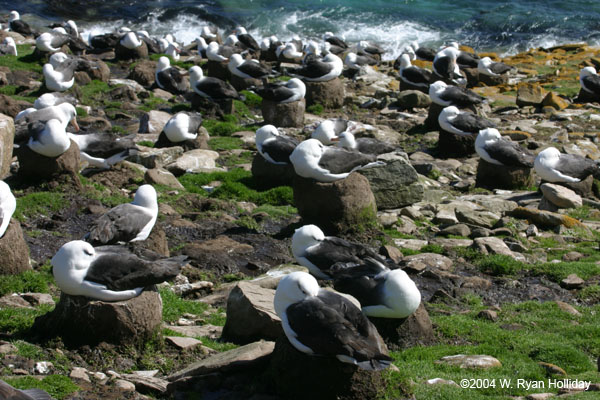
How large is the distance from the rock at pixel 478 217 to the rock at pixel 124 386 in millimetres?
8441

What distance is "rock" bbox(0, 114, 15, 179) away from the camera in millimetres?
12375

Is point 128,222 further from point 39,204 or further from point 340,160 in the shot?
point 340,160

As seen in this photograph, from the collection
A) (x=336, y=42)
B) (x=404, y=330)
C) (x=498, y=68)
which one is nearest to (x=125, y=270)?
(x=404, y=330)

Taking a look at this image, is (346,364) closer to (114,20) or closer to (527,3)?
(114,20)

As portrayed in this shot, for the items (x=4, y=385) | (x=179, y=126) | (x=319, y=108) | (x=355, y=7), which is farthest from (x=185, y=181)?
(x=355, y=7)

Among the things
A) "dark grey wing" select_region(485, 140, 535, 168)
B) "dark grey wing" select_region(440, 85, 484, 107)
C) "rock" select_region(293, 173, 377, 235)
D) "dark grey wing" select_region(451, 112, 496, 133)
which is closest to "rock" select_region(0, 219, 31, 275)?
"rock" select_region(293, 173, 377, 235)

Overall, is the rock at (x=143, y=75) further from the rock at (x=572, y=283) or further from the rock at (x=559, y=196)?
the rock at (x=572, y=283)

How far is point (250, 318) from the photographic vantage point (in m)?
8.09

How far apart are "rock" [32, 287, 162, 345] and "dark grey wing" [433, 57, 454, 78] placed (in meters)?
18.1

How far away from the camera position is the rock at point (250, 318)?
801 centimetres

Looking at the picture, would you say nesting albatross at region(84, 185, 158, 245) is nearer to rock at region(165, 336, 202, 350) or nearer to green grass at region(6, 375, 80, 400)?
rock at region(165, 336, 202, 350)

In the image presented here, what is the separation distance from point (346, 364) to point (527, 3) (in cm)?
4592

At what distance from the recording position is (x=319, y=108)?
2130 centimetres

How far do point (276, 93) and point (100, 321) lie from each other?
12.4 metres
